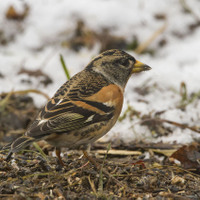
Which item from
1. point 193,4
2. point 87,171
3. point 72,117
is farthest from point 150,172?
point 193,4

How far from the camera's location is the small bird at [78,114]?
287 centimetres

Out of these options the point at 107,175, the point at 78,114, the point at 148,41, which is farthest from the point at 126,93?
A: the point at 107,175

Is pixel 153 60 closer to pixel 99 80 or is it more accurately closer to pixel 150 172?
pixel 99 80

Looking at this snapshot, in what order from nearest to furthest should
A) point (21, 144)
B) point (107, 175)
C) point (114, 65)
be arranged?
point (21, 144) < point (107, 175) < point (114, 65)

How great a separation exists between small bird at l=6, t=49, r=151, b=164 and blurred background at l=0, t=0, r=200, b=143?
1131 mm

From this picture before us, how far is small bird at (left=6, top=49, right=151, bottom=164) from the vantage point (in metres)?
2.87

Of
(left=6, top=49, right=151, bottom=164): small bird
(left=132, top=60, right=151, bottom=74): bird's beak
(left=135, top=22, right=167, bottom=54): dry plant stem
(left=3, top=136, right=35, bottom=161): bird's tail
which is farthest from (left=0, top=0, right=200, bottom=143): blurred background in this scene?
(left=3, top=136, right=35, bottom=161): bird's tail

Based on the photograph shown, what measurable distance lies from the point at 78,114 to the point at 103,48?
312 cm

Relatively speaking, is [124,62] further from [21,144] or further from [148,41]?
[148,41]

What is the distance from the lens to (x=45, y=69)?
5.68 m

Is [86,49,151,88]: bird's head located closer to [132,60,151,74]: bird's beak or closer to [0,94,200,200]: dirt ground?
[132,60,151,74]: bird's beak

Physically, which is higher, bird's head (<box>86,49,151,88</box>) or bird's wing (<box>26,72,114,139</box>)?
bird's head (<box>86,49,151,88</box>)

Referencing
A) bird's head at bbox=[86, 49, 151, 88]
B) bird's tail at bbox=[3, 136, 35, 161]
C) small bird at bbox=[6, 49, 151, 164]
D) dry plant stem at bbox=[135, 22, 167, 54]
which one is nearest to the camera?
bird's tail at bbox=[3, 136, 35, 161]

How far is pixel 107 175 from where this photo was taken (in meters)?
2.98
